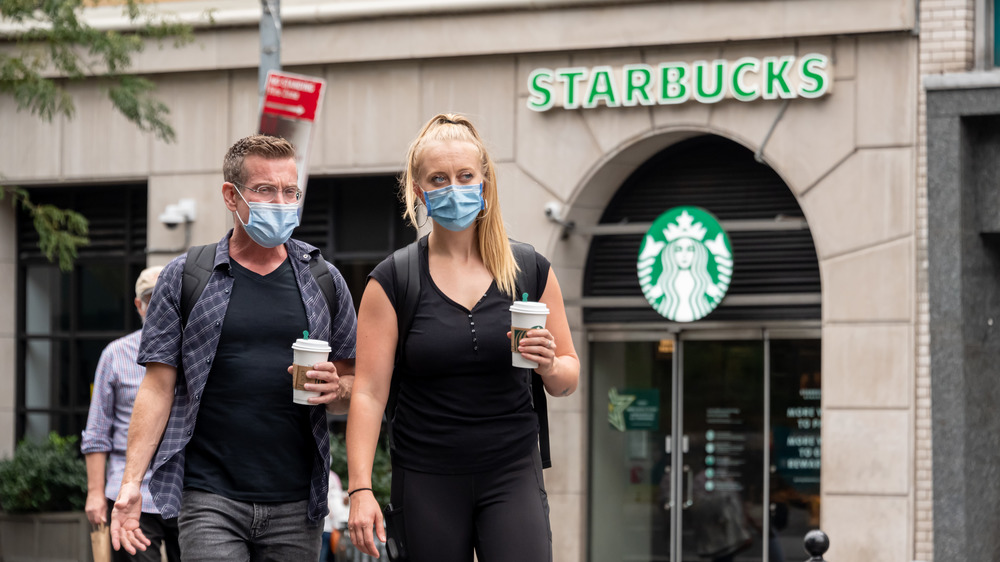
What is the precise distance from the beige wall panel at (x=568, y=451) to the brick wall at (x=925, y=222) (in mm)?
3318

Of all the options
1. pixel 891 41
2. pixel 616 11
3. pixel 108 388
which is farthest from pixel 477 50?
pixel 108 388

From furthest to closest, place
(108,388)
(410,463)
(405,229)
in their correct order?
1. (405,229)
2. (108,388)
3. (410,463)

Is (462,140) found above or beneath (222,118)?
beneath

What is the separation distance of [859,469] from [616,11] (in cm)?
482

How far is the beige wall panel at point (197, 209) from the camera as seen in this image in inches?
640

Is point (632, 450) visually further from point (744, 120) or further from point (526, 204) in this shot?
point (744, 120)

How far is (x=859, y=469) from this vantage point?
13484mm

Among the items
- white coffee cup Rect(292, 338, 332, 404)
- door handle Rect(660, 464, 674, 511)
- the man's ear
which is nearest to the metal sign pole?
door handle Rect(660, 464, 674, 511)

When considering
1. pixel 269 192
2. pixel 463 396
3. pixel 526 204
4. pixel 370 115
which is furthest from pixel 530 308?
pixel 370 115

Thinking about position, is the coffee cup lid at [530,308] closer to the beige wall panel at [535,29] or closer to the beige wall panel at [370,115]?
the beige wall panel at [535,29]

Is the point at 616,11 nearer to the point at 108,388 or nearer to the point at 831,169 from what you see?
the point at 831,169

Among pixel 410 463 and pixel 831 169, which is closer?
pixel 410 463

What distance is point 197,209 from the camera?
1631cm

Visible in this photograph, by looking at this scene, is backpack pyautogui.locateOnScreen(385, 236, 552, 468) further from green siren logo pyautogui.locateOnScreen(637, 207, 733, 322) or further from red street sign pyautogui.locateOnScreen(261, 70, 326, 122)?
green siren logo pyautogui.locateOnScreen(637, 207, 733, 322)
